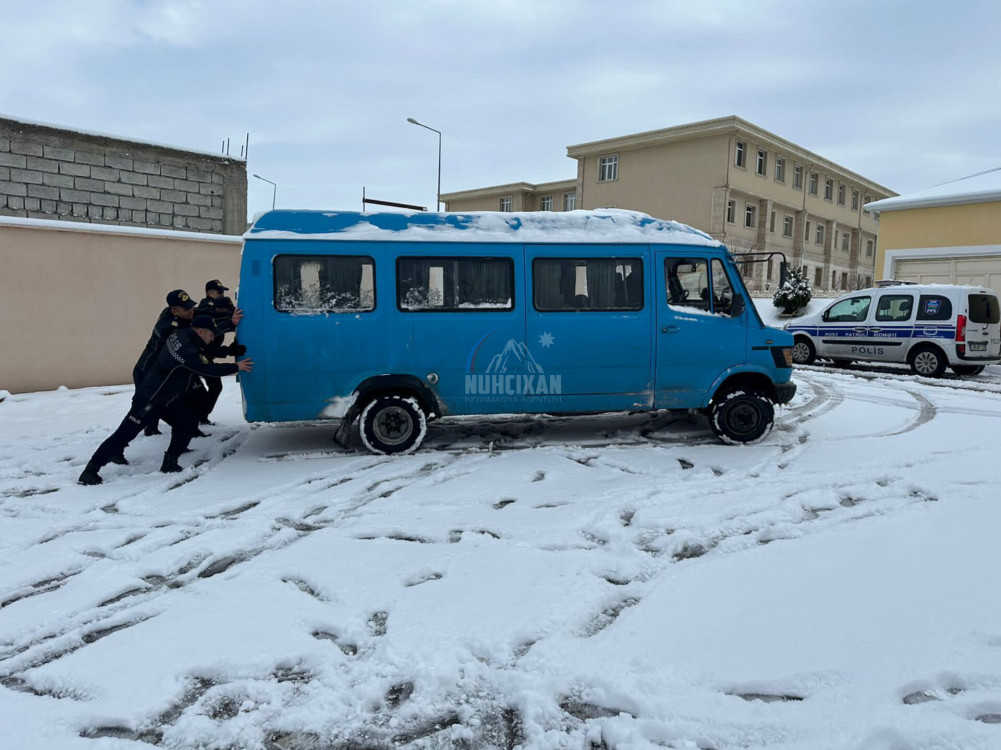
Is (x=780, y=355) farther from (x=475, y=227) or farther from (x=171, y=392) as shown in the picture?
(x=171, y=392)

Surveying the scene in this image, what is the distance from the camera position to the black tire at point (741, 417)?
702 cm

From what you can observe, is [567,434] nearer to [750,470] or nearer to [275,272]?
[750,470]

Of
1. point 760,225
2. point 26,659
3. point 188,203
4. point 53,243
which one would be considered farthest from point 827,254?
point 26,659

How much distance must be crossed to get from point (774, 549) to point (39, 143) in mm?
12708

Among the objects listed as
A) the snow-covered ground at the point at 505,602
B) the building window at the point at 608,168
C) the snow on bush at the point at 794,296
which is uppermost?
the building window at the point at 608,168

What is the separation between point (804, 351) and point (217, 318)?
12764mm

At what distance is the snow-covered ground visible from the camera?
8.34 feet

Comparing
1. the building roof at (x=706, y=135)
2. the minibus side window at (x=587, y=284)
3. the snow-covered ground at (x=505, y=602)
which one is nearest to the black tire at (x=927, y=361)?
the snow-covered ground at (x=505, y=602)

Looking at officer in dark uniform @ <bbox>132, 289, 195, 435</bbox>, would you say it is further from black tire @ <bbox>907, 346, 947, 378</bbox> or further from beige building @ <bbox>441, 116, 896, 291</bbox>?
beige building @ <bbox>441, 116, 896, 291</bbox>

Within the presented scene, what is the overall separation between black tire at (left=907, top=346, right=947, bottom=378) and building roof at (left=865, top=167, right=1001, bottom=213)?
10.4m

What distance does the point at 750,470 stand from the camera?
5.96 m

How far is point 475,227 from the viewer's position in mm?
6688

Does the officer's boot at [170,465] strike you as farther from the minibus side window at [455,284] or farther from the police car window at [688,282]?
the police car window at [688,282]

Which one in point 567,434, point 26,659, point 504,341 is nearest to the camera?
point 26,659
